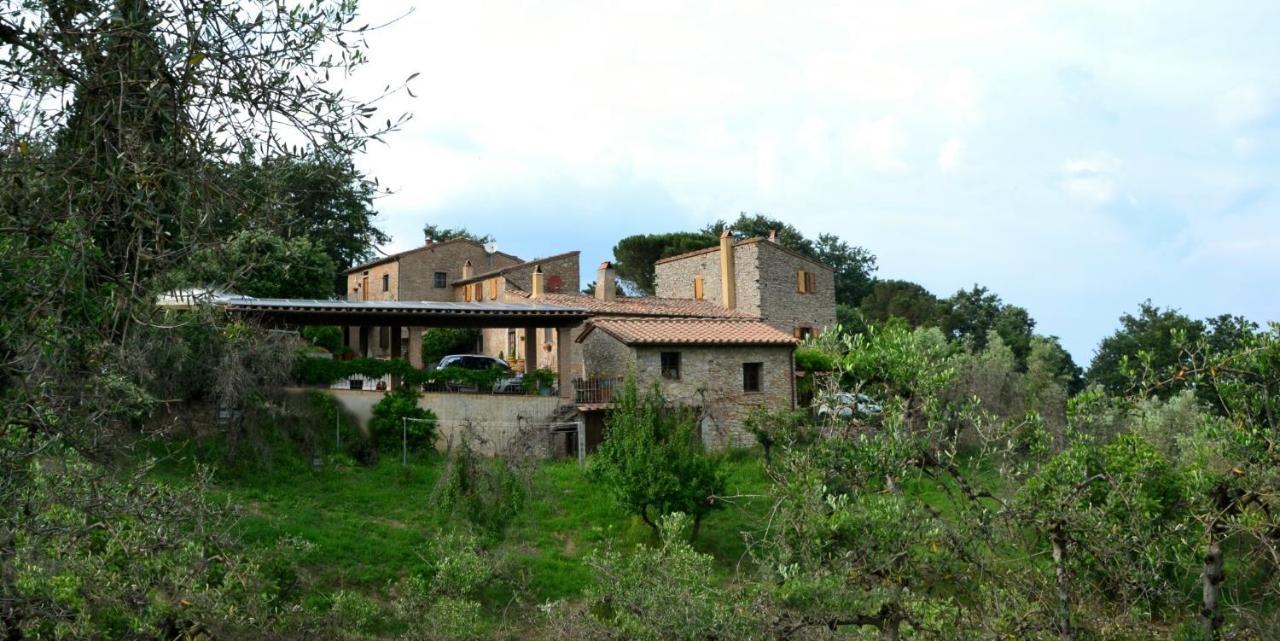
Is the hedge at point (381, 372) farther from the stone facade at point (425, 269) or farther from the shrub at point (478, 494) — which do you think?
the stone facade at point (425, 269)

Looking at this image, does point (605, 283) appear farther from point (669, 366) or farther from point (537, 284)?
point (669, 366)

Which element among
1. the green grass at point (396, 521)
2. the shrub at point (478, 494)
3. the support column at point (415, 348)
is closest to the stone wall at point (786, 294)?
the support column at point (415, 348)

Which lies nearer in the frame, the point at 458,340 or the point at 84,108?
the point at 84,108

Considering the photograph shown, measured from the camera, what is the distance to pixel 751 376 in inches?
1149

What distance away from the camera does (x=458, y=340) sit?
40.2 metres

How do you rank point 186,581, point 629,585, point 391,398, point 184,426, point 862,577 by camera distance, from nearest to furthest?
point 862,577 → point 186,581 → point 629,585 → point 184,426 → point 391,398

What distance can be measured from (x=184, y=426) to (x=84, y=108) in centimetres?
1926

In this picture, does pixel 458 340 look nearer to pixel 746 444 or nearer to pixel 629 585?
pixel 746 444

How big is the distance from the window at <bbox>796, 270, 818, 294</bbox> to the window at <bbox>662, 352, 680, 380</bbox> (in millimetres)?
12354

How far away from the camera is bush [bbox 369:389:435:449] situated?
79.9 feet

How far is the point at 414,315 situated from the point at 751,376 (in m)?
9.80

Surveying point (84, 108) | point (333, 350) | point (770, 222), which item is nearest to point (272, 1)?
point (84, 108)

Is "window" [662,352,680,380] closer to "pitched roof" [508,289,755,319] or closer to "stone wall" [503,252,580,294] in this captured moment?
"pitched roof" [508,289,755,319]

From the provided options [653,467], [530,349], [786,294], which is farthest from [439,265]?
[653,467]
